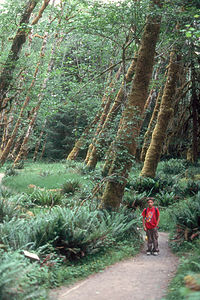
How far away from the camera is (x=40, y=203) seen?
11.5 metres

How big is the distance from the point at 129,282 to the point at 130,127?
4.27 m

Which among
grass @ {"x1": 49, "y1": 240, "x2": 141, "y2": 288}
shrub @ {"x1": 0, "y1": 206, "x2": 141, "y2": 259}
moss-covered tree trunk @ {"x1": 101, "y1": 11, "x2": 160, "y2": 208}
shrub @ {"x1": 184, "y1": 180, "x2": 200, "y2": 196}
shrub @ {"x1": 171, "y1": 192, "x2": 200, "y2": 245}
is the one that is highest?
moss-covered tree trunk @ {"x1": 101, "y1": 11, "x2": 160, "y2": 208}

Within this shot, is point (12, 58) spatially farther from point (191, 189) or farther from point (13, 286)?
point (13, 286)

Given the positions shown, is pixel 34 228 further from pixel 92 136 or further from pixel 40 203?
pixel 40 203

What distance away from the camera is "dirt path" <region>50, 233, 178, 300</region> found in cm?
477

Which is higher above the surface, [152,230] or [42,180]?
[152,230]

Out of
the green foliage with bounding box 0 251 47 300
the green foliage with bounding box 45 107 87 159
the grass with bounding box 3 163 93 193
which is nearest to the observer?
the green foliage with bounding box 0 251 47 300

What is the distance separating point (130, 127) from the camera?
852cm

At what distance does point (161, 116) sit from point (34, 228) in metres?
8.65

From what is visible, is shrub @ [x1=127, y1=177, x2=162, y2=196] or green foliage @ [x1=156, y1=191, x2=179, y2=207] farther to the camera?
shrub @ [x1=127, y1=177, x2=162, y2=196]

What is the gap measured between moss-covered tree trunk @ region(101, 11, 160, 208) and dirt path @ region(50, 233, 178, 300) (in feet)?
7.15

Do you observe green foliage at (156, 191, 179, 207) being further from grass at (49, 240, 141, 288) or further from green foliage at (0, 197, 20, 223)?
green foliage at (0, 197, 20, 223)

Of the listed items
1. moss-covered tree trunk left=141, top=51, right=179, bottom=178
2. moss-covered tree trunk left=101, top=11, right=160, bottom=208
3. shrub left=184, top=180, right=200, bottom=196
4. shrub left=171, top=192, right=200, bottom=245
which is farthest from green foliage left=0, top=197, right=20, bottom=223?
shrub left=184, top=180, right=200, bottom=196

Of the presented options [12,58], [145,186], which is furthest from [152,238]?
[12,58]
